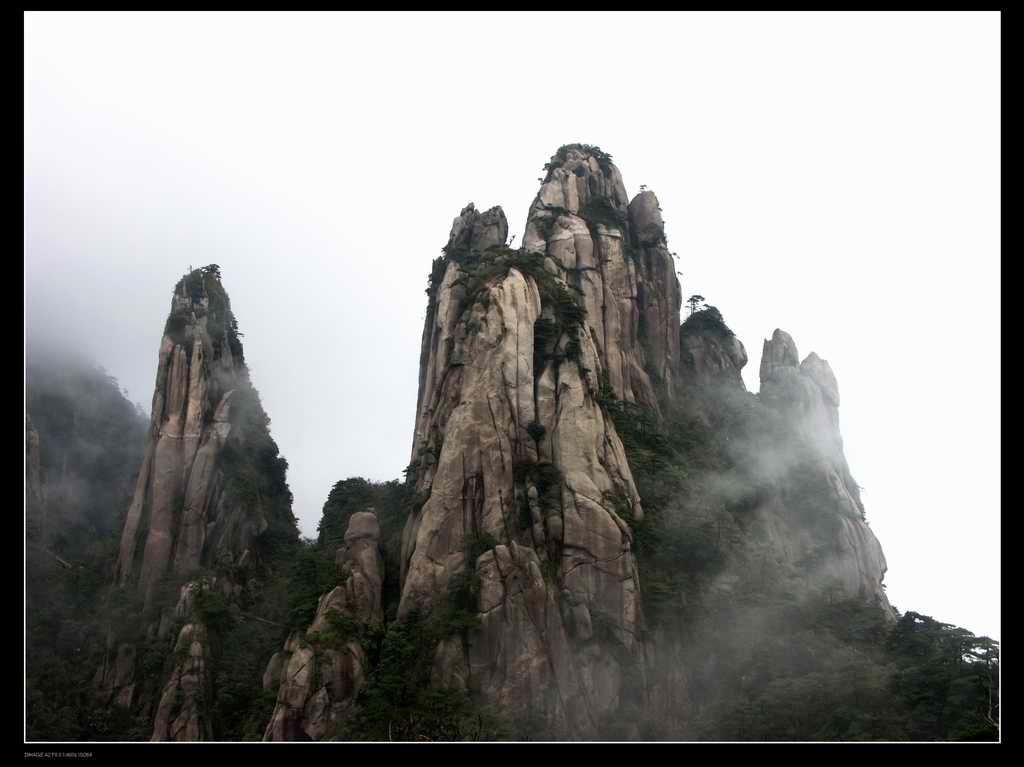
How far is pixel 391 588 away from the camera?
111 feet

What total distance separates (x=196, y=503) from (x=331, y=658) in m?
20.8

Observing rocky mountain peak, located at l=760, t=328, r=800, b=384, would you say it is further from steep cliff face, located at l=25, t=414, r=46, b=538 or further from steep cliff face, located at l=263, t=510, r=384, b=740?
steep cliff face, located at l=25, t=414, r=46, b=538

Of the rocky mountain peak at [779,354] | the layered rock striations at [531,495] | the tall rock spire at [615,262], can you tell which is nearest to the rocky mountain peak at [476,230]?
the tall rock spire at [615,262]

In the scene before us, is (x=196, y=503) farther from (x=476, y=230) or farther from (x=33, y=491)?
(x=476, y=230)

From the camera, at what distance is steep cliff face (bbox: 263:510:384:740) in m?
29.8

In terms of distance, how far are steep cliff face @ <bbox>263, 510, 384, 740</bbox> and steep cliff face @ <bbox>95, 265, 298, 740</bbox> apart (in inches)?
435

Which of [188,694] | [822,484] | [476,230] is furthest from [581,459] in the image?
[188,694]

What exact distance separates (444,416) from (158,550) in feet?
71.7

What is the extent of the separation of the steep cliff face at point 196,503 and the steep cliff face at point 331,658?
36.3 feet

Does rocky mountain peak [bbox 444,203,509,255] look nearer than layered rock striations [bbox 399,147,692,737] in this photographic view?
No

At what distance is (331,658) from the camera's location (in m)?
30.5

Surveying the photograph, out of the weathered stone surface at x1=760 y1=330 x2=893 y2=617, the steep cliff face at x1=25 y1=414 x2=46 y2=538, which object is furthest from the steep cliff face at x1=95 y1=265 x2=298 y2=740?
the weathered stone surface at x1=760 y1=330 x2=893 y2=617

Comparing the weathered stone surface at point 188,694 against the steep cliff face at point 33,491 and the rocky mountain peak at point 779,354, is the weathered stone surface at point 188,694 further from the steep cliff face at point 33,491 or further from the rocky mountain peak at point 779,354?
the rocky mountain peak at point 779,354
